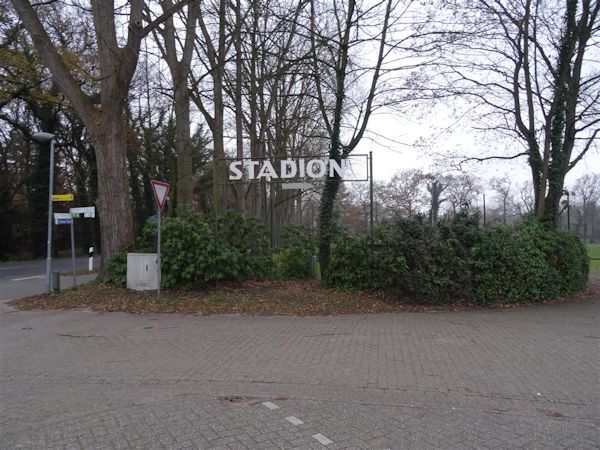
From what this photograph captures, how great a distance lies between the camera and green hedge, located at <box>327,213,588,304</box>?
33.9ft

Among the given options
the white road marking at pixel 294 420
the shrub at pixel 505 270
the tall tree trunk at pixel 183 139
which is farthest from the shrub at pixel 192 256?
the white road marking at pixel 294 420

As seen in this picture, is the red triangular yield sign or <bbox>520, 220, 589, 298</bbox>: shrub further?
<bbox>520, 220, 589, 298</bbox>: shrub

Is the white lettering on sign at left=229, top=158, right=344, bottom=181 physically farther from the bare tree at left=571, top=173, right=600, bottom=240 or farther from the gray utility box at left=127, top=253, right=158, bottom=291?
the bare tree at left=571, top=173, right=600, bottom=240

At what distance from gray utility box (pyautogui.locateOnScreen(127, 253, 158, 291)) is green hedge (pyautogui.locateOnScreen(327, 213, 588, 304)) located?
15.7 feet

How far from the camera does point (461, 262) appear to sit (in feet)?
33.8

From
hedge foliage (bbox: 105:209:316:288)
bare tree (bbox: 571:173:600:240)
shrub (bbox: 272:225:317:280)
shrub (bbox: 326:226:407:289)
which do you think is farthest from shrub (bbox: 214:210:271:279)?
bare tree (bbox: 571:173:600:240)

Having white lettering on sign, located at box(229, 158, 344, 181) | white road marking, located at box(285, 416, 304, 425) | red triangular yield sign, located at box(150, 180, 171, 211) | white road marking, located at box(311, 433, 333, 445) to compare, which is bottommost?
white road marking, located at box(285, 416, 304, 425)

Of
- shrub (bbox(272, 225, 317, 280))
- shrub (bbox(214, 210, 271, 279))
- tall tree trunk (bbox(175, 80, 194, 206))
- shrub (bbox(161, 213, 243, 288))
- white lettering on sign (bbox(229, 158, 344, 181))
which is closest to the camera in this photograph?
shrub (bbox(161, 213, 243, 288))

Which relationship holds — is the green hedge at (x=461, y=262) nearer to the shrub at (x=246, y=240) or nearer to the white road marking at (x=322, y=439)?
the shrub at (x=246, y=240)

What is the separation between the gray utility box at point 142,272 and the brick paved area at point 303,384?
2.93 metres

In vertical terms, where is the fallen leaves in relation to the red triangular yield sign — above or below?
below

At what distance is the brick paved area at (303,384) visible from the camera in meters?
4.08

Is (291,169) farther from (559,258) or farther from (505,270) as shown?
(559,258)

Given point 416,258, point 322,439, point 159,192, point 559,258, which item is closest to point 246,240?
point 159,192
